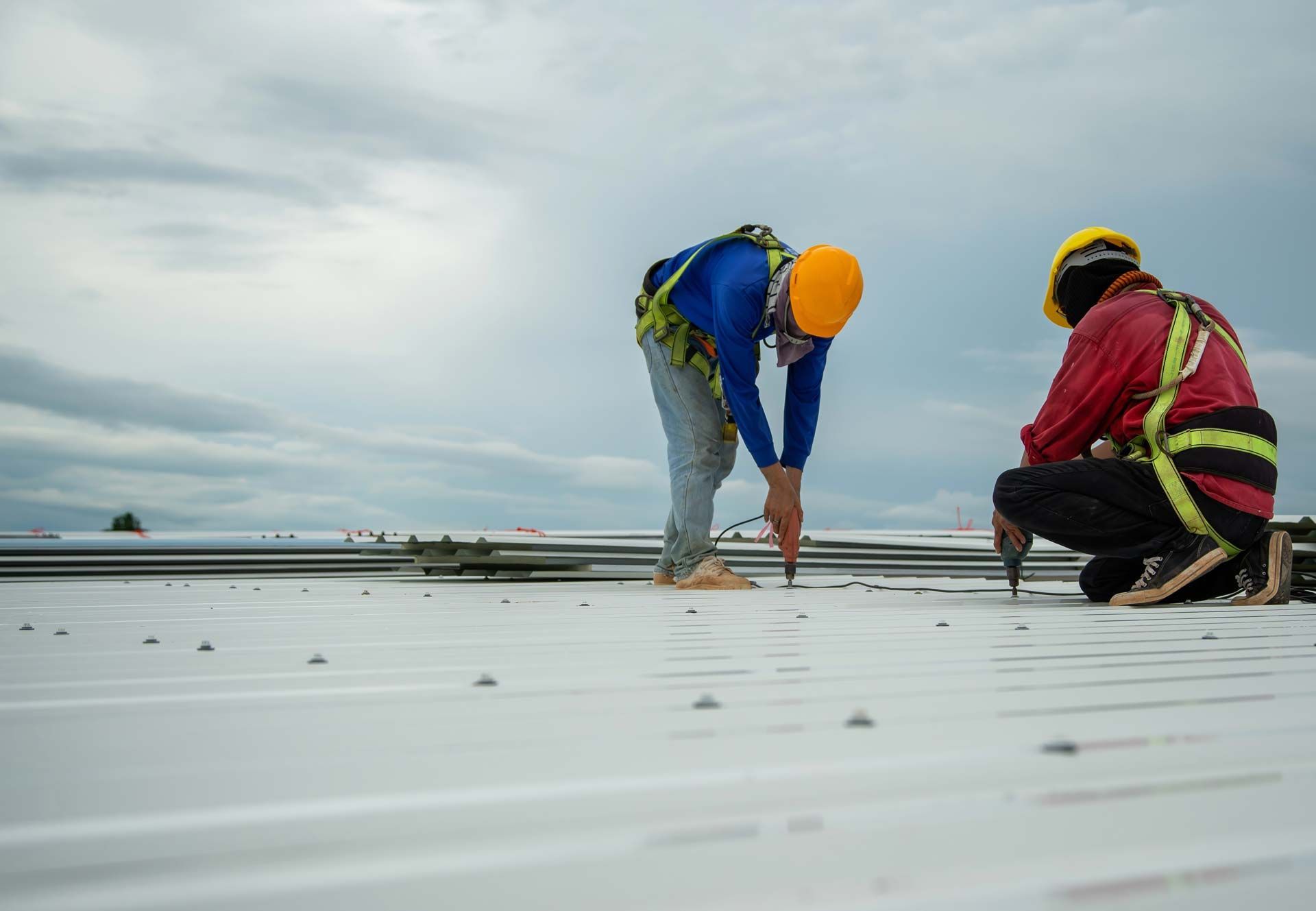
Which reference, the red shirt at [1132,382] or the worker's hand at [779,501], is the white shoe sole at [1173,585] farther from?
the worker's hand at [779,501]

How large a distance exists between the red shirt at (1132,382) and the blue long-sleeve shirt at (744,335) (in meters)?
1.18

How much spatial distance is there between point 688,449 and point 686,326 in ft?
1.91

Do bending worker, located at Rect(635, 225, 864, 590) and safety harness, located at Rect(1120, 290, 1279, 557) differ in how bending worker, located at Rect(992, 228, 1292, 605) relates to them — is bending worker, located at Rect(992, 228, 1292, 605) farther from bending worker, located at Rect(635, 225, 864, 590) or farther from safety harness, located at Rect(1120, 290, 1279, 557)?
bending worker, located at Rect(635, 225, 864, 590)

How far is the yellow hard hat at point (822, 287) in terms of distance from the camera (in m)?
3.94

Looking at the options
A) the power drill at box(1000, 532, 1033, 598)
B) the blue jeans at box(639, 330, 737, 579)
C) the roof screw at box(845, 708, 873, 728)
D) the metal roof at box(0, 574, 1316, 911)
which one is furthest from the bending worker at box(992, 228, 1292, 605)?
the roof screw at box(845, 708, 873, 728)

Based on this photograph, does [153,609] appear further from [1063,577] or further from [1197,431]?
[1063,577]

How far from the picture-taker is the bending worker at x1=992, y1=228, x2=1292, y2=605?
3146 mm

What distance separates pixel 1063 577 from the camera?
581 cm


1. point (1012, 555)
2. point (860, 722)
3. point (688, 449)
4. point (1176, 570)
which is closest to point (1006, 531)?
point (1012, 555)

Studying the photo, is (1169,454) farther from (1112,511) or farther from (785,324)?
(785,324)

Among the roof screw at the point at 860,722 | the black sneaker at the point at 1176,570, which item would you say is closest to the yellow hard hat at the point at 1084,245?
the black sneaker at the point at 1176,570

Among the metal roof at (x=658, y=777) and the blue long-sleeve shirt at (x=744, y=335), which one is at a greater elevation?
the blue long-sleeve shirt at (x=744, y=335)

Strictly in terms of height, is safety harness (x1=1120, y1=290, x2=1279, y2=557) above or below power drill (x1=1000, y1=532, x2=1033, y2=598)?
above

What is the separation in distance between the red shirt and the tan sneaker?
63.7 inches
